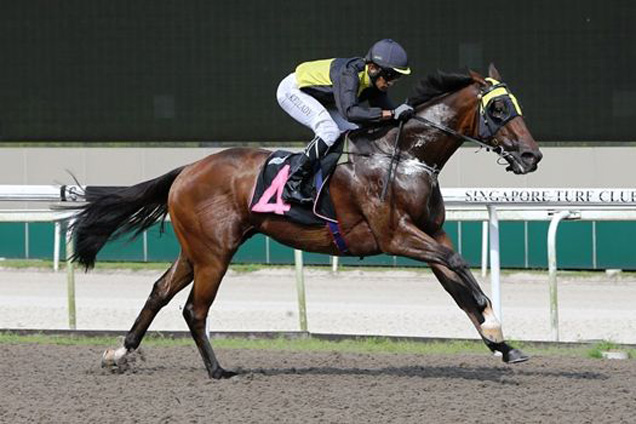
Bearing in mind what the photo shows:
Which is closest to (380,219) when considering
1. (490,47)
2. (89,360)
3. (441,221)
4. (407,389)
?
(441,221)

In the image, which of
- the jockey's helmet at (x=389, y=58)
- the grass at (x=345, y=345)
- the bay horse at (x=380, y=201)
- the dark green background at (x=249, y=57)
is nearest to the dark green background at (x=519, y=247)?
the dark green background at (x=249, y=57)

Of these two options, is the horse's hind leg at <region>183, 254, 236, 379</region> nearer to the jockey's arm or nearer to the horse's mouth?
the jockey's arm

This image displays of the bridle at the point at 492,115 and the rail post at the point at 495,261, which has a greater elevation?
the bridle at the point at 492,115

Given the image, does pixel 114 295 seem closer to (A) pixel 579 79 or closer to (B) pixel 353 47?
(B) pixel 353 47

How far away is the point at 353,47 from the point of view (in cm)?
1045

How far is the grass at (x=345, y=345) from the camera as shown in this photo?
7.24 metres

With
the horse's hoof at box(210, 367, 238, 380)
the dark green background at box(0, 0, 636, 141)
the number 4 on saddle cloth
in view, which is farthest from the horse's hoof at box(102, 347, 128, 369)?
the dark green background at box(0, 0, 636, 141)

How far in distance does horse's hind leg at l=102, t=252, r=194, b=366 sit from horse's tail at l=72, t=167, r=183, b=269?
14.5 inches

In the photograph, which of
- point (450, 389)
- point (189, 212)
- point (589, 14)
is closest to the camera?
point (450, 389)

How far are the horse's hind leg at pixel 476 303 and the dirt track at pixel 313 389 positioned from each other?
0.15 metres

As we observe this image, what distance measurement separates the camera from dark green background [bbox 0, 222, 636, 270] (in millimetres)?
10664

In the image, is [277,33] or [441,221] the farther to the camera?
[277,33]

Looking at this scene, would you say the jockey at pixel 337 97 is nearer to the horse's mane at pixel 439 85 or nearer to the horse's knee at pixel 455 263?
the horse's mane at pixel 439 85

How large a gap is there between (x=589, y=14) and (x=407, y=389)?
492 cm
